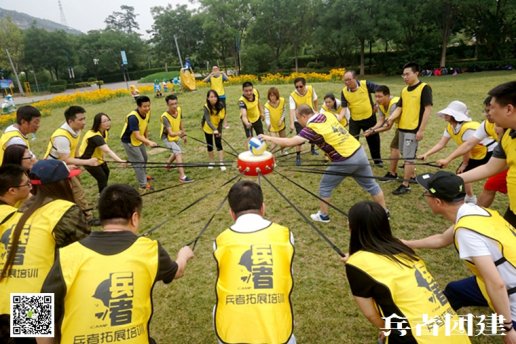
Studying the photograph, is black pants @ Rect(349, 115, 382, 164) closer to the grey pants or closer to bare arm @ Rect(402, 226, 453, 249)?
bare arm @ Rect(402, 226, 453, 249)

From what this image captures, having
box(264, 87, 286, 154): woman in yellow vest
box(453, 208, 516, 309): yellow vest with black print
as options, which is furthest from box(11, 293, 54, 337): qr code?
box(264, 87, 286, 154): woman in yellow vest

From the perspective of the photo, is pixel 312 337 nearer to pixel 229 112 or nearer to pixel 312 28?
pixel 229 112

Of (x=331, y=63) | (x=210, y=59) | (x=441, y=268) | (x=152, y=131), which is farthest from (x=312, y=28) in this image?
(x=441, y=268)

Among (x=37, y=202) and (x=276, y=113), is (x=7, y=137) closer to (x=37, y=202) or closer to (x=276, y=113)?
(x=37, y=202)

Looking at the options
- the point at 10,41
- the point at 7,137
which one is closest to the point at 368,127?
the point at 7,137

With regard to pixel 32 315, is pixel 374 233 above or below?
above

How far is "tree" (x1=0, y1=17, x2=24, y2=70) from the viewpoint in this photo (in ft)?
132

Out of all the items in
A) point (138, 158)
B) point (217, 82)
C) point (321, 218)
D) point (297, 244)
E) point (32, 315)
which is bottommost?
point (297, 244)

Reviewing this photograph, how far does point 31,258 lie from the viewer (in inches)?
98.3

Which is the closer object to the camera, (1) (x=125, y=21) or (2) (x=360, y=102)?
(2) (x=360, y=102)

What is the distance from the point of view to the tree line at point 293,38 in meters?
29.2

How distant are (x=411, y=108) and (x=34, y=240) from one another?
5.74 meters

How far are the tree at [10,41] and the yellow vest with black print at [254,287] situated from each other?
51.2 m

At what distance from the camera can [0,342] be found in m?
2.48
